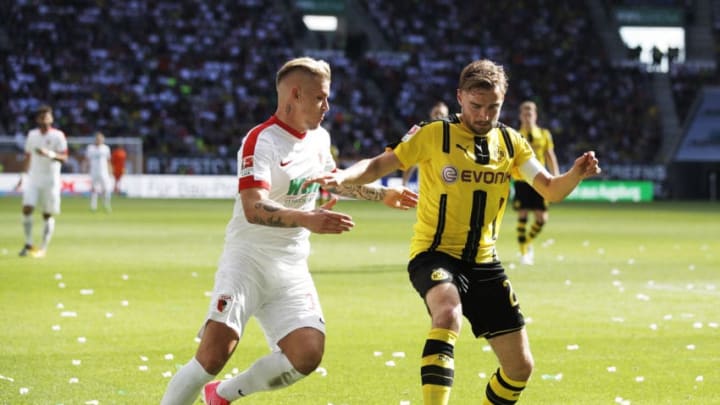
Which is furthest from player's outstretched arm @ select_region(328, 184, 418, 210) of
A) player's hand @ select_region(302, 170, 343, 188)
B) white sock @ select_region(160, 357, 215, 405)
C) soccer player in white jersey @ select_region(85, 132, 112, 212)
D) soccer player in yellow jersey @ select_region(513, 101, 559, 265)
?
soccer player in white jersey @ select_region(85, 132, 112, 212)

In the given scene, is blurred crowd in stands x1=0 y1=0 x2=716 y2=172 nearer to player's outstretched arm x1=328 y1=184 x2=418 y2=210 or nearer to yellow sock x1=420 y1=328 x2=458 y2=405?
player's outstretched arm x1=328 y1=184 x2=418 y2=210

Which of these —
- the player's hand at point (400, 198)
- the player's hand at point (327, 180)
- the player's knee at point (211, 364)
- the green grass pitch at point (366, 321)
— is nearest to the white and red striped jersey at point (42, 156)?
the green grass pitch at point (366, 321)

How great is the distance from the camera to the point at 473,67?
6.94 m

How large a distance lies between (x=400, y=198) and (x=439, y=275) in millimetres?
614

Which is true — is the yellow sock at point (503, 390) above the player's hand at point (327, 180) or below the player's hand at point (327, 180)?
below

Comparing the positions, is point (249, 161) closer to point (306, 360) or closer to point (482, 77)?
point (306, 360)

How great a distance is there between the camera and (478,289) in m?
6.96

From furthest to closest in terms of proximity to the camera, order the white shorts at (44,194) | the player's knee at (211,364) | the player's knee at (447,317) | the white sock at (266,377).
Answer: the white shorts at (44,194) < the player's knee at (447,317) < the white sock at (266,377) < the player's knee at (211,364)

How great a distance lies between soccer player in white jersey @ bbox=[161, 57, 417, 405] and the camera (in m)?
6.32

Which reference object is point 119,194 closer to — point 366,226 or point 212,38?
point 212,38

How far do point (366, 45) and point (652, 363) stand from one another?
48401 mm

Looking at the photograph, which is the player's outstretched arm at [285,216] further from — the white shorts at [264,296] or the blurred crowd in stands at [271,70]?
the blurred crowd in stands at [271,70]

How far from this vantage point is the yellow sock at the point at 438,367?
646 centimetres

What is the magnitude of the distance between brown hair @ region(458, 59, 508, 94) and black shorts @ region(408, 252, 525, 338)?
3.32 feet
